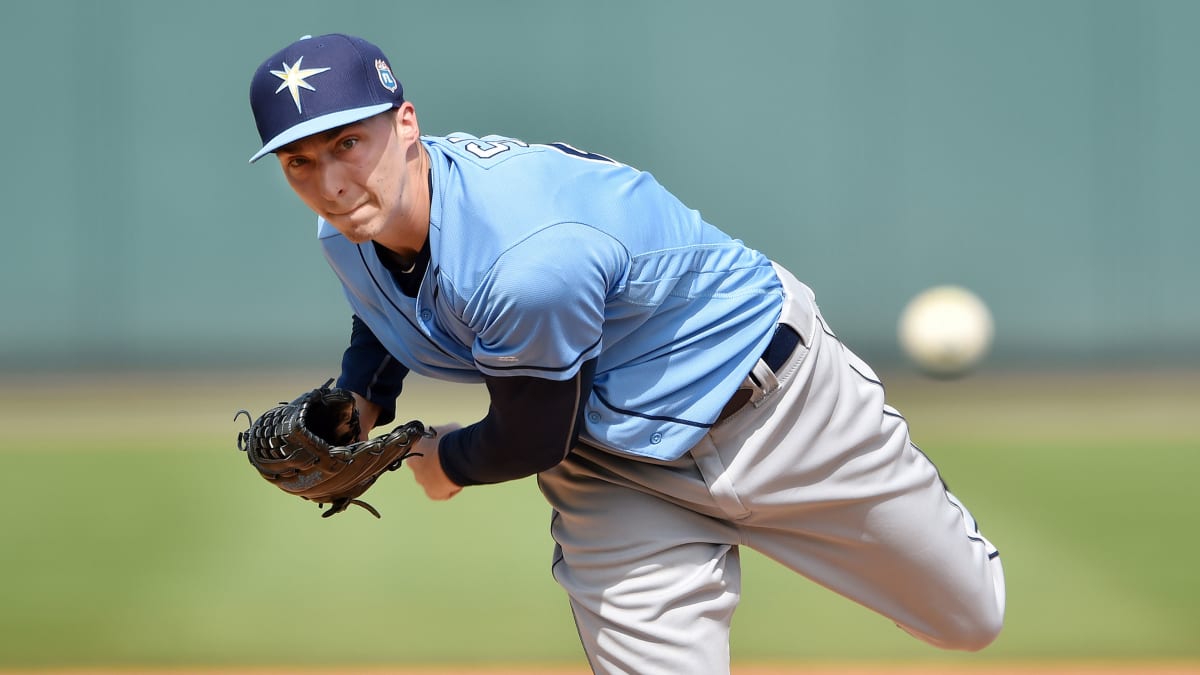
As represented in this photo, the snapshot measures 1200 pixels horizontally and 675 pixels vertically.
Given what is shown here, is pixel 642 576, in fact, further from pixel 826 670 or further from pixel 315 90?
pixel 826 670

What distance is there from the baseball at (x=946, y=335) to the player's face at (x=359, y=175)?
6.39 meters

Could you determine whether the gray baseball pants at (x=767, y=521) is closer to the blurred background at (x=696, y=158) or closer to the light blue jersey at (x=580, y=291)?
the light blue jersey at (x=580, y=291)

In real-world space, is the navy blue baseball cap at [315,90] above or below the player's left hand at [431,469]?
above

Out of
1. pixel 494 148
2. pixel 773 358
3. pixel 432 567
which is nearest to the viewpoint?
pixel 494 148

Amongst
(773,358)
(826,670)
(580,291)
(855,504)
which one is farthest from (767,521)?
(826,670)

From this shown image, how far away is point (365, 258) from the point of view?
196 centimetres

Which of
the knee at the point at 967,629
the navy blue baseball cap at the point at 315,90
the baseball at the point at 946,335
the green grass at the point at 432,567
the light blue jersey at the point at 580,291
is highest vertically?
the navy blue baseball cap at the point at 315,90

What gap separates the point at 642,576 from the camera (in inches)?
80.1

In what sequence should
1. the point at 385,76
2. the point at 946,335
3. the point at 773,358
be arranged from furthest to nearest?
the point at 946,335, the point at 773,358, the point at 385,76

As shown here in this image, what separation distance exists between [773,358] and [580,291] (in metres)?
0.47

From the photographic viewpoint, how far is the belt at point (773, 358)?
204 cm

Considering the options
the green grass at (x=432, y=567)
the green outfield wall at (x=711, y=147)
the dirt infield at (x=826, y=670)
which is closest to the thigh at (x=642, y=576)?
the dirt infield at (x=826, y=670)

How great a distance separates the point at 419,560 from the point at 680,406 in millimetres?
2646

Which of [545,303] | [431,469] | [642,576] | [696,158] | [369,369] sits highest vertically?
[545,303]
